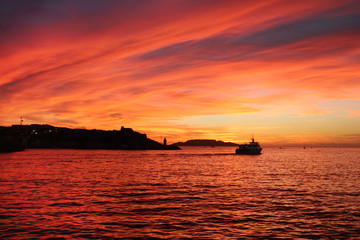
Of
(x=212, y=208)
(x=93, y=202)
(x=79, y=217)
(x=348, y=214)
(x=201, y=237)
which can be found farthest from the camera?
(x=93, y=202)

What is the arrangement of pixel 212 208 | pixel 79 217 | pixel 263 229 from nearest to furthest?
pixel 263 229, pixel 79 217, pixel 212 208

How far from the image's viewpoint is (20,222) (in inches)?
954

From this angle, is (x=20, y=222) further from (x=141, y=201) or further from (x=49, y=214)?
(x=141, y=201)

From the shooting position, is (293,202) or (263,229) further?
(293,202)

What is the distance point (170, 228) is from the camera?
22.9 meters

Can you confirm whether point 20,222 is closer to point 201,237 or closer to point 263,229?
point 201,237

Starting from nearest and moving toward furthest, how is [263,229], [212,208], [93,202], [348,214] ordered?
[263,229]
[348,214]
[212,208]
[93,202]

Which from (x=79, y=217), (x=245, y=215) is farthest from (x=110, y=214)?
(x=245, y=215)

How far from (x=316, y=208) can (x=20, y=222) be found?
1071 inches

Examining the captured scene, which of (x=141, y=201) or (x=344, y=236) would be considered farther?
(x=141, y=201)

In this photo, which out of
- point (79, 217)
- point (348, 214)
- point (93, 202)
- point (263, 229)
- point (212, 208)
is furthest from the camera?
point (93, 202)

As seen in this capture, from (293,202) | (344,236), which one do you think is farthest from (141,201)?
(344,236)

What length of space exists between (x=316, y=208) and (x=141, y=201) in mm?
18381

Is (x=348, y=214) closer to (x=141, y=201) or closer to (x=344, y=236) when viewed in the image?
(x=344, y=236)
